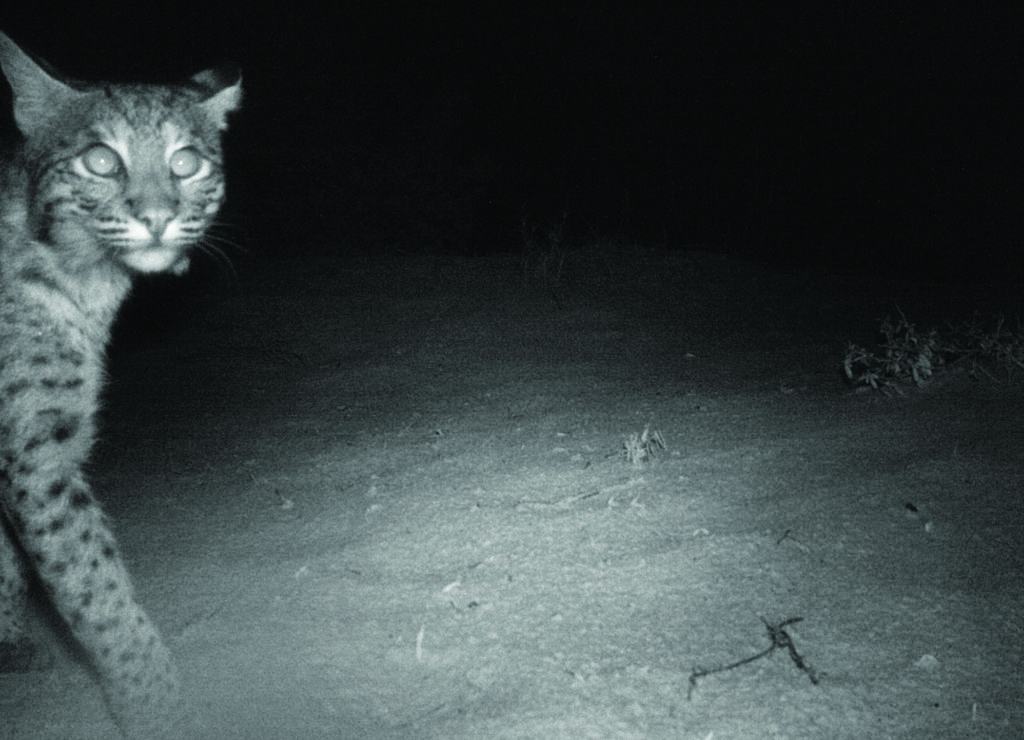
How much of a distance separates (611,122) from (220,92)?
12163 millimetres

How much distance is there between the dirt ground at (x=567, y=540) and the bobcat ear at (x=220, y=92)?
173 cm

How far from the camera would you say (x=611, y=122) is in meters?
14.6

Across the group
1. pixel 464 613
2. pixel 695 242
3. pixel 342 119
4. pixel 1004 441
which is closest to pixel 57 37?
pixel 342 119

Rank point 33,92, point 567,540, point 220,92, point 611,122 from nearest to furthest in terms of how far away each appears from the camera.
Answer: point 33,92, point 567,540, point 220,92, point 611,122

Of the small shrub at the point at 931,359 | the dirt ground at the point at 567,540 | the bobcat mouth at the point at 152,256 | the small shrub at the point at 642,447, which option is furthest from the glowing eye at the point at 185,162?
the small shrub at the point at 931,359

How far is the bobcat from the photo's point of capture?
2.54 meters

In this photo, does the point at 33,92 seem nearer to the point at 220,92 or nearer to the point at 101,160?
the point at 101,160

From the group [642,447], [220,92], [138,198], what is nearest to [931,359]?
[642,447]

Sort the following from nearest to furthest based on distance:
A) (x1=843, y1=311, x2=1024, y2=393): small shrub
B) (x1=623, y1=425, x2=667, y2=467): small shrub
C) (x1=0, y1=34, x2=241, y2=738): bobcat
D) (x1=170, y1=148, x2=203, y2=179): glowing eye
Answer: (x1=0, y1=34, x2=241, y2=738): bobcat → (x1=170, y1=148, x2=203, y2=179): glowing eye → (x1=623, y1=425, x2=667, y2=467): small shrub → (x1=843, y1=311, x2=1024, y2=393): small shrub

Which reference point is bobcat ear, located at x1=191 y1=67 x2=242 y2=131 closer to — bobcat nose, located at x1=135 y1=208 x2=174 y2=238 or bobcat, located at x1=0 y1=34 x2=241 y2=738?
bobcat, located at x1=0 y1=34 x2=241 y2=738

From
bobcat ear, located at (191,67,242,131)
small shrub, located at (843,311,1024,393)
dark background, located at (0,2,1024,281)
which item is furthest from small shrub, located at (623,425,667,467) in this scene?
dark background, located at (0,2,1024,281)

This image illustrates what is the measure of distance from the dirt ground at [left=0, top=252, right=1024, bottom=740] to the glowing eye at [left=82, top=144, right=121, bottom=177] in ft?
5.05

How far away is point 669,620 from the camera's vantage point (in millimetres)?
2541

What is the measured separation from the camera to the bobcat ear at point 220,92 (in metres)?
3.40
